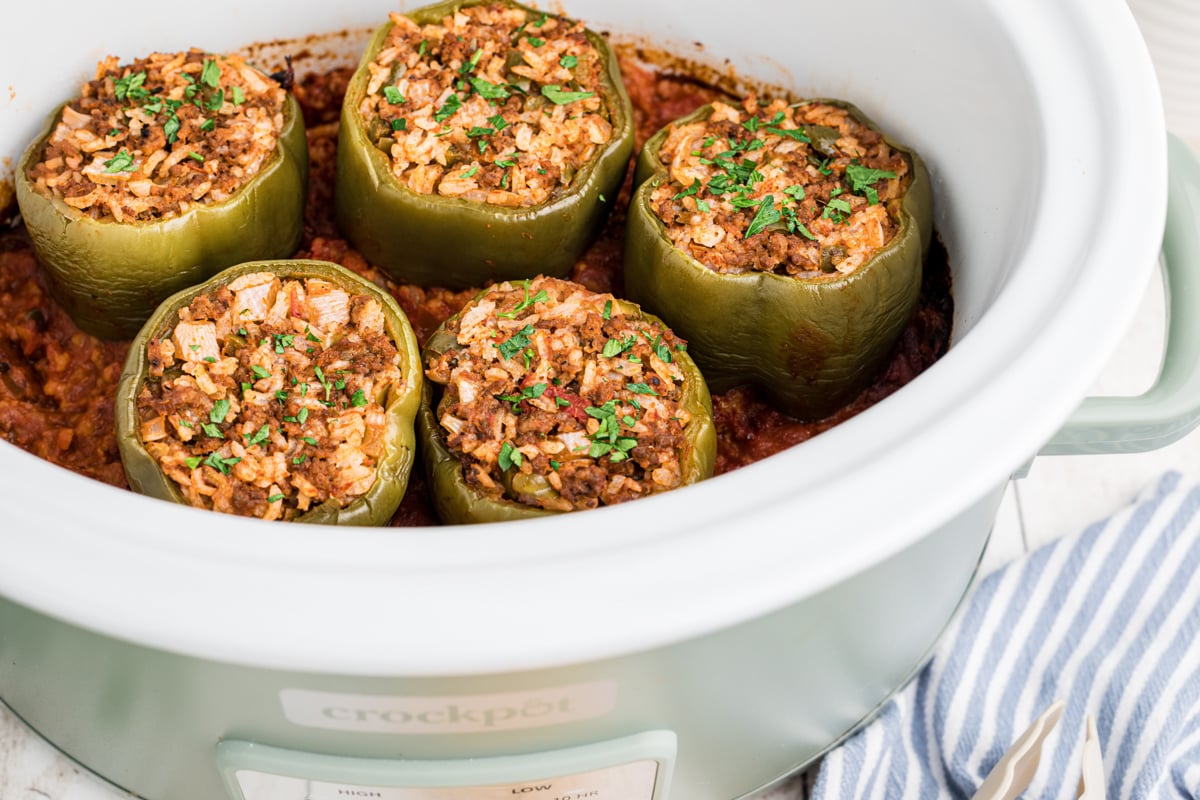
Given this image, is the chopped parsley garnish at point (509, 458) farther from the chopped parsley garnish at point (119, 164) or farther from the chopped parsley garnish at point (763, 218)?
the chopped parsley garnish at point (119, 164)

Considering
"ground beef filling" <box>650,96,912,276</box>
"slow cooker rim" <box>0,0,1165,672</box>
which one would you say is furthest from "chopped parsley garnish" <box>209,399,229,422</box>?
"ground beef filling" <box>650,96,912,276</box>

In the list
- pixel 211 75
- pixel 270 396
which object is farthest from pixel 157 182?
pixel 270 396

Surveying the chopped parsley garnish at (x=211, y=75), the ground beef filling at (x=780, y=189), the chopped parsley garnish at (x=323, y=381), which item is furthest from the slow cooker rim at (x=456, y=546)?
the chopped parsley garnish at (x=211, y=75)

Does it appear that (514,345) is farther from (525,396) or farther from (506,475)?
(506,475)

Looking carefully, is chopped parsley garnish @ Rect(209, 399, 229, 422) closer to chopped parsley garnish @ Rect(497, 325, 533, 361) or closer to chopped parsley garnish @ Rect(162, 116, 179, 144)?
chopped parsley garnish @ Rect(497, 325, 533, 361)

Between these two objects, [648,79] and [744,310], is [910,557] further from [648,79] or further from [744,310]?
[648,79]

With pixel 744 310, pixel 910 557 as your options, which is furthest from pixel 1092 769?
pixel 744 310

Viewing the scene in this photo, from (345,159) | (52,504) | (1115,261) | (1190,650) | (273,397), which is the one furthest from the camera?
(1190,650)

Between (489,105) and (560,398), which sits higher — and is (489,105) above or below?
above
